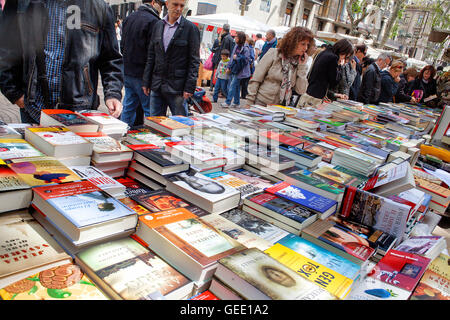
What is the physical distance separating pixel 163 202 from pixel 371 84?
515 cm

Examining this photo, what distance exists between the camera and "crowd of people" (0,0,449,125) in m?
1.76

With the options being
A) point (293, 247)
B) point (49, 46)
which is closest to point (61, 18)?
point (49, 46)

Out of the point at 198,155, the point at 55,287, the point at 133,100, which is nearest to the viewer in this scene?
the point at 55,287

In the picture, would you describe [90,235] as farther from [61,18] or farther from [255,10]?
[255,10]

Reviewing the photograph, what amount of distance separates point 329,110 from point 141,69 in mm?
2341

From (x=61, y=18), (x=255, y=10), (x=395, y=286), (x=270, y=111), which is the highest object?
(x=255, y=10)

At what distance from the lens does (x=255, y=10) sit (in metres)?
19.2

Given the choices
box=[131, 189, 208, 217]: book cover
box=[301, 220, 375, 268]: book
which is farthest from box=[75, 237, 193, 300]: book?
box=[301, 220, 375, 268]: book

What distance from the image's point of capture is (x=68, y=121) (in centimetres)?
152

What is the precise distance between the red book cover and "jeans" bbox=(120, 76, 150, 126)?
127 inches

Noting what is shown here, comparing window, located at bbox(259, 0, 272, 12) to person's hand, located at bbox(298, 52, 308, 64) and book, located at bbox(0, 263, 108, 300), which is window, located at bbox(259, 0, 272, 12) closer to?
person's hand, located at bbox(298, 52, 308, 64)

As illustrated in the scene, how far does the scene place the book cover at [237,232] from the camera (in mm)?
1088

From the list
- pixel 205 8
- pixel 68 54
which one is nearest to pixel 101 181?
pixel 68 54

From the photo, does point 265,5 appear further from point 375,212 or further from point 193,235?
point 193,235
